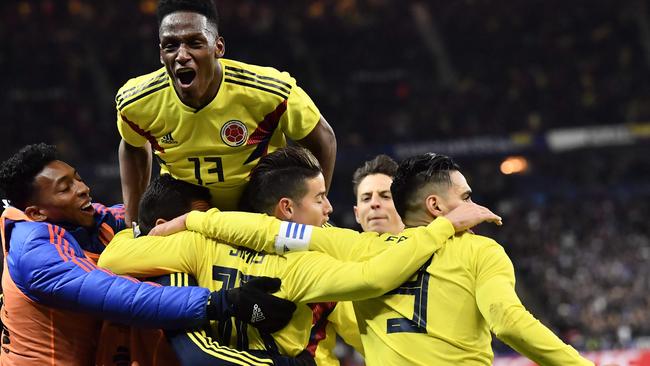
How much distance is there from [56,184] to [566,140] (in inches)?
697

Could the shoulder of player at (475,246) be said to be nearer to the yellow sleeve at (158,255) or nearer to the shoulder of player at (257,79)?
the yellow sleeve at (158,255)

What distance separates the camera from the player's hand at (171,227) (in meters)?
3.75

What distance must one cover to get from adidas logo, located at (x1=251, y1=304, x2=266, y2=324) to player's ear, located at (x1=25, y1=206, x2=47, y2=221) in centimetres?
129

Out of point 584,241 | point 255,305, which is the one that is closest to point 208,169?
point 255,305

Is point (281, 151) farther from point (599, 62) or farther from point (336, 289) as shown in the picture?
point (599, 62)

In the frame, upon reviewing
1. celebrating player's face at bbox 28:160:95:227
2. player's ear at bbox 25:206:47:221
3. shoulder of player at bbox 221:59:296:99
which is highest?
shoulder of player at bbox 221:59:296:99

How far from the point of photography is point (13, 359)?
13.0ft

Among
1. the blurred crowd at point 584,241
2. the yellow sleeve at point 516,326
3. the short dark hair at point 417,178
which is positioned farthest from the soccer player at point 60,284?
the blurred crowd at point 584,241

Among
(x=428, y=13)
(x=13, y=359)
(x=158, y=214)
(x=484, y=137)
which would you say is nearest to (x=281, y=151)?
(x=158, y=214)

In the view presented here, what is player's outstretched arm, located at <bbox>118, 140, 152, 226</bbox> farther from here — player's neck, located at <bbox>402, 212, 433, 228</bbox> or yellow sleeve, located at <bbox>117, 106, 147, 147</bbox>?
player's neck, located at <bbox>402, 212, 433, 228</bbox>

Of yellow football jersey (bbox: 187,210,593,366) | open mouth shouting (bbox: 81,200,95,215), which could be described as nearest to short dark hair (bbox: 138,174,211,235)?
open mouth shouting (bbox: 81,200,95,215)

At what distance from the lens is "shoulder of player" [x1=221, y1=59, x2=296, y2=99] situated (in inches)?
165

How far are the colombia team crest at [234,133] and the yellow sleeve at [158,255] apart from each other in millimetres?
679

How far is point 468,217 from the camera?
3.47 metres
